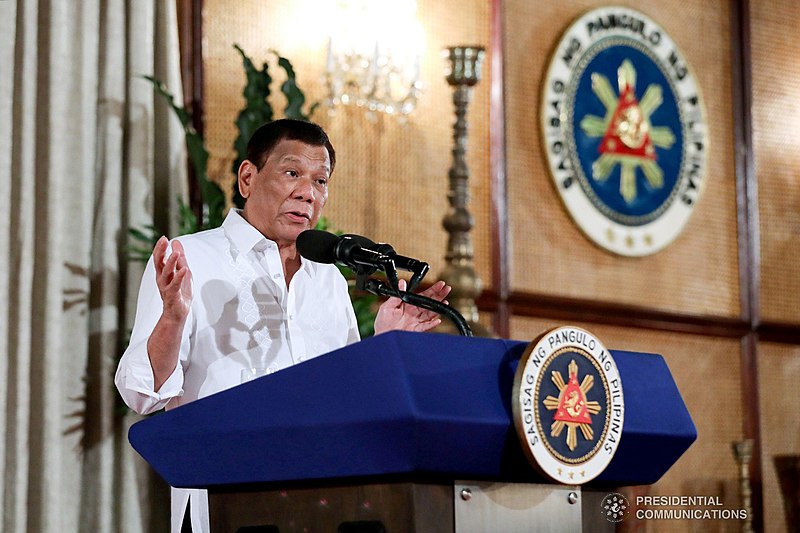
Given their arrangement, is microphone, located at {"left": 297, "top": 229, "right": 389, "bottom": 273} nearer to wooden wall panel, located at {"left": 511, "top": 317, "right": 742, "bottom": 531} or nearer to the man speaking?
the man speaking

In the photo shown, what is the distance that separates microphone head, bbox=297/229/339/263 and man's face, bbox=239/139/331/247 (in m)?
0.32

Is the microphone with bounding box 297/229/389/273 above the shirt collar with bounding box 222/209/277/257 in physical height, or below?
below

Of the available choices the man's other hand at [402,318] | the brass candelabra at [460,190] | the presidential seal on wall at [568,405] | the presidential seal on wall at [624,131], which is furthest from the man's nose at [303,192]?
the presidential seal on wall at [624,131]

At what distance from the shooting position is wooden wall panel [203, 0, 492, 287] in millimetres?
4254

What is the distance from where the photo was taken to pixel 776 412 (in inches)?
225

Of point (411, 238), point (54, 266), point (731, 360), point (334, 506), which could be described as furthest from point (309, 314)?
point (731, 360)

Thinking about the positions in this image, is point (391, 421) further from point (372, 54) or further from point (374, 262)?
point (372, 54)

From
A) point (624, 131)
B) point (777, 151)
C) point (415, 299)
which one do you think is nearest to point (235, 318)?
point (415, 299)

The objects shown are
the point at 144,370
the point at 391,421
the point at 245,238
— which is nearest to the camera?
the point at 391,421

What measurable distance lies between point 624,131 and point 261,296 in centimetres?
351

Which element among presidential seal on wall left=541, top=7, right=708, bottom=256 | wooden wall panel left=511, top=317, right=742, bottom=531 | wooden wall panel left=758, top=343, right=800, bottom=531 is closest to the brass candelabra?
presidential seal on wall left=541, top=7, right=708, bottom=256
